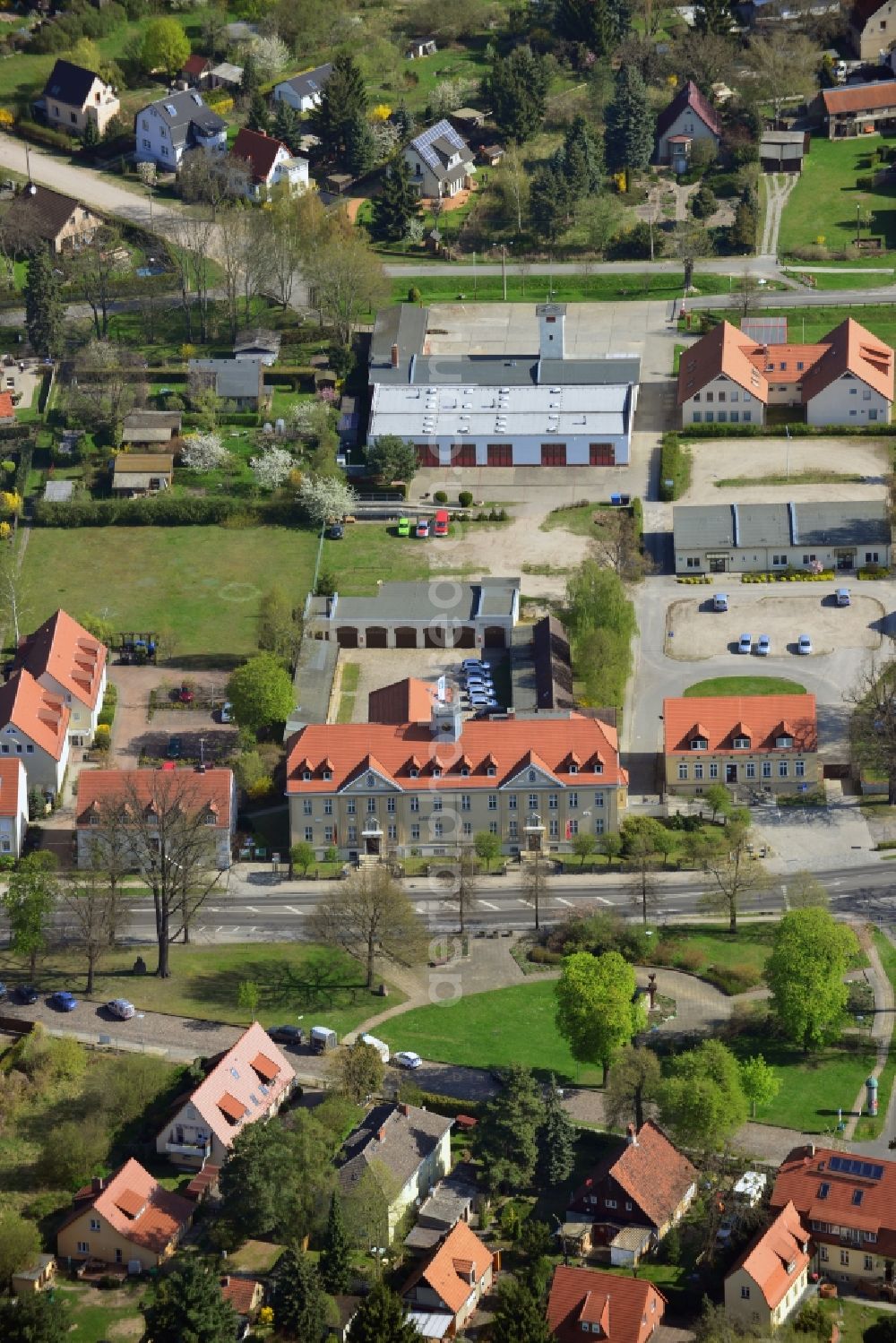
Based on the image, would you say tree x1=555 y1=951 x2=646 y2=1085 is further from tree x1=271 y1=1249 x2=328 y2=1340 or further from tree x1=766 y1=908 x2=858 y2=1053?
tree x1=271 y1=1249 x2=328 y2=1340

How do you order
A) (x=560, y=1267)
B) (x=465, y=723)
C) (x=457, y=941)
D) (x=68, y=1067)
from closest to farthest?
(x=560, y=1267) → (x=68, y=1067) → (x=457, y=941) → (x=465, y=723)

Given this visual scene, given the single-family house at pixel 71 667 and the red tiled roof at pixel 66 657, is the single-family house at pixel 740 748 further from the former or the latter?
the red tiled roof at pixel 66 657

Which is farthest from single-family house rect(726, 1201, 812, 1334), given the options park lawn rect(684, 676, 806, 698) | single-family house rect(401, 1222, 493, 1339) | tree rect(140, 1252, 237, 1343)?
park lawn rect(684, 676, 806, 698)

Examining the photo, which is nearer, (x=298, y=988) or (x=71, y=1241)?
(x=71, y=1241)

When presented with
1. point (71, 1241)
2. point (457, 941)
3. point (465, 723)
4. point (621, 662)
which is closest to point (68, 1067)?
point (71, 1241)

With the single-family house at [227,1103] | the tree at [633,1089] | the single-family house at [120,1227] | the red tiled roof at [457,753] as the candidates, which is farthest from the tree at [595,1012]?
the single-family house at [120,1227]

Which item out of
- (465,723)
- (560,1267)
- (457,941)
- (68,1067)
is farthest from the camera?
(465,723)

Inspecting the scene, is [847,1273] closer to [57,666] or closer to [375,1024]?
[375,1024]
